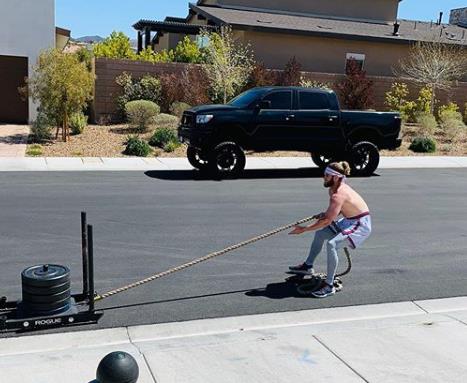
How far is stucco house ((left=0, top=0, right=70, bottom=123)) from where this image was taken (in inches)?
798

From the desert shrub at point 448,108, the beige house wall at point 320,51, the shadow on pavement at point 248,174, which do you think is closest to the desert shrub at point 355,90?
the desert shrub at point 448,108

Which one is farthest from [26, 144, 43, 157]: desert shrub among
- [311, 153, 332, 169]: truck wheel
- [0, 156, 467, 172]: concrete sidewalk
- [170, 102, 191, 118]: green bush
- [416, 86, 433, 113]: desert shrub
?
[416, 86, 433, 113]: desert shrub

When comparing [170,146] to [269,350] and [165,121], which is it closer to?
[165,121]

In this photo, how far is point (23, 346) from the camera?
→ 482 cm

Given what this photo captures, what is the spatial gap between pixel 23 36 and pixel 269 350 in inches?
747

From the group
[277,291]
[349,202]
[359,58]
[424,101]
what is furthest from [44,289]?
[359,58]

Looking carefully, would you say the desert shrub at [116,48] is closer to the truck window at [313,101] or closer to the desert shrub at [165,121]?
the desert shrub at [165,121]

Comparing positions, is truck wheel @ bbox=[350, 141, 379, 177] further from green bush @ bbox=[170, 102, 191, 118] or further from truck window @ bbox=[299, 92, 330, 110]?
green bush @ bbox=[170, 102, 191, 118]

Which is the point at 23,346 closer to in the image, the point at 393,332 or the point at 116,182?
the point at 393,332

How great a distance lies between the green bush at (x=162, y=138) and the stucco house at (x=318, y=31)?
10.1 meters

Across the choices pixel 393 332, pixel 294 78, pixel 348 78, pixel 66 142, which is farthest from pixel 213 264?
pixel 348 78

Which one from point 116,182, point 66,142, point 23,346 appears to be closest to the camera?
point 23,346

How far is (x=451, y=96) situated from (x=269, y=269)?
2198 centimetres

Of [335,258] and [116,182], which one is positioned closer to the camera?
[335,258]
